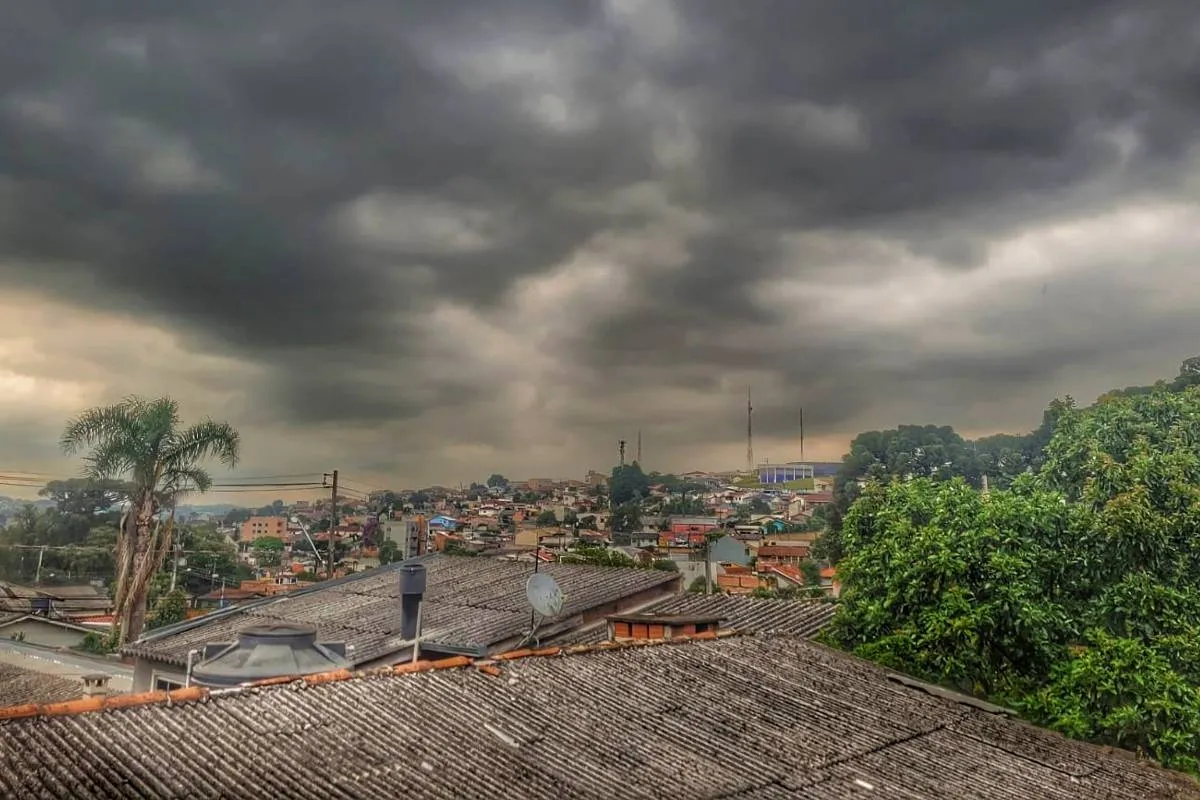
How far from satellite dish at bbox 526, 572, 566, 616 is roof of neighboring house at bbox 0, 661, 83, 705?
37.7 ft

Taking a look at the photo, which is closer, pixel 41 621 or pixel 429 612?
pixel 429 612

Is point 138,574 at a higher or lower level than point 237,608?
higher

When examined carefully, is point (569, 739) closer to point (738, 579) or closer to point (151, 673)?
point (151, 673)

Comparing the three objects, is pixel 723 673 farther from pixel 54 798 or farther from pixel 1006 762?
pixel 54 798

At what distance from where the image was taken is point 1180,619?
43.9ft

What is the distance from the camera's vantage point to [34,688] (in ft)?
69.1

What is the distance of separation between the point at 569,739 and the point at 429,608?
991 centimetres

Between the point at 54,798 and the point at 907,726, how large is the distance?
30.2 feet

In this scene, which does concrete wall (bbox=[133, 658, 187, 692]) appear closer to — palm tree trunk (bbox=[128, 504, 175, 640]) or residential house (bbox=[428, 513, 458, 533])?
palm tree trunk (bbox=[128, 504, 175, 640])

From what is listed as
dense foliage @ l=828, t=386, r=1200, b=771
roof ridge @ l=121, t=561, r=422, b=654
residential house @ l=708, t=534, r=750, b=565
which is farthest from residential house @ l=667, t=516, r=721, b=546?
dense foliage @ l=828, t=386, r=1200, b=771

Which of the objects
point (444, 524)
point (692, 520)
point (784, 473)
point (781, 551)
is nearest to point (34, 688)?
point (444, 524)

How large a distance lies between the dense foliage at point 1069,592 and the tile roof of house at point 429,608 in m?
5.25

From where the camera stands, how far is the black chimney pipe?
15227 millimetres

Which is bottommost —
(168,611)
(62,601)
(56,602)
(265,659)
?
(56,602)
